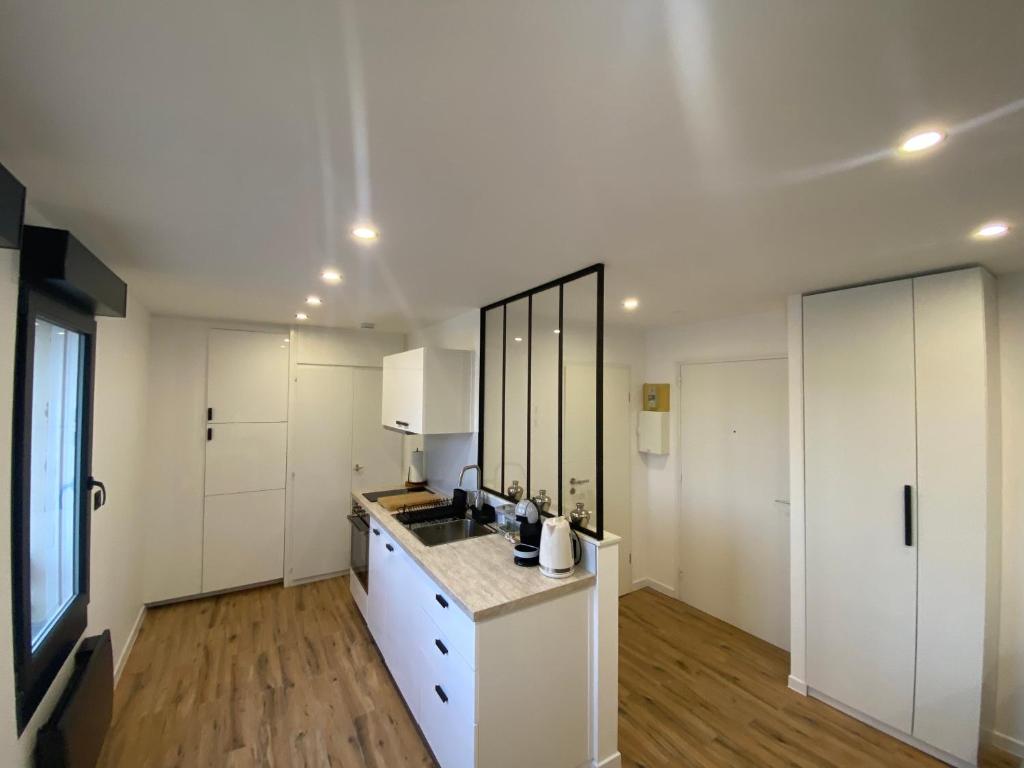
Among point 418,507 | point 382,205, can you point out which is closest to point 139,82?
point 382,205

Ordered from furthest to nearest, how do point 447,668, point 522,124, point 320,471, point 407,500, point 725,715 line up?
point 320,471
point 407,500
point 725,715
point 447,668
point 522,124

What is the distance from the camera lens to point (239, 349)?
148 inches

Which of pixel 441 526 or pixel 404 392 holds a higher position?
pixel 404 392

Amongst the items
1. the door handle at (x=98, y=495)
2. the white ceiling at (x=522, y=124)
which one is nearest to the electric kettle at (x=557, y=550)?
the white ceiling at (x=522, y=124)

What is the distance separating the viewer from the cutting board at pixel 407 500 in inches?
125

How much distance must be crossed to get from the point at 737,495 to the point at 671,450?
637 millimetres

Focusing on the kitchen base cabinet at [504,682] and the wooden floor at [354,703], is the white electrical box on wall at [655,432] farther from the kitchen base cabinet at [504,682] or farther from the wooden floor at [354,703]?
the kitchen base cabinet at [504,682]

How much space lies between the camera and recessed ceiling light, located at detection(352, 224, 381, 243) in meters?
1.62

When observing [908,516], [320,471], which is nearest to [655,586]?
[908,516]

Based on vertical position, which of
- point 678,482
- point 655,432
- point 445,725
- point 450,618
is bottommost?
point 445,725

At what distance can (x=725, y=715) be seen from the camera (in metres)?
2.34

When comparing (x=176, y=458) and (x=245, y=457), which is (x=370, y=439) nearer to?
(x=245, y=457)

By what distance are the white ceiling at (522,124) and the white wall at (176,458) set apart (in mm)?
1987

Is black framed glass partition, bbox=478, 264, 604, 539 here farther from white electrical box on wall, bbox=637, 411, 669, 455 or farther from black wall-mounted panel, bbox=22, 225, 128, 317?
black wall-mounted panel, bbox=22, 225, 128, 317
